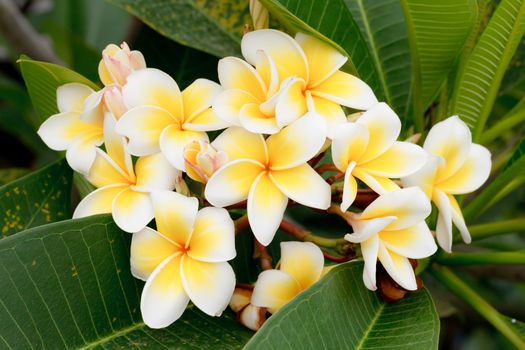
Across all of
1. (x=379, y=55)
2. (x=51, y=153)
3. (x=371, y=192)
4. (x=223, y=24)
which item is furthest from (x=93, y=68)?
(x=371, y=192)

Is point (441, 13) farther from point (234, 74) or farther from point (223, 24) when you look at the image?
point (223, 24)

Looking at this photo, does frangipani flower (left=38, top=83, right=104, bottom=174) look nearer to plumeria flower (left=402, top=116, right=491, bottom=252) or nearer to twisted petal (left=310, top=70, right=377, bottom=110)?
twisted petal (left=310, top=70, right=377, bottom=110)

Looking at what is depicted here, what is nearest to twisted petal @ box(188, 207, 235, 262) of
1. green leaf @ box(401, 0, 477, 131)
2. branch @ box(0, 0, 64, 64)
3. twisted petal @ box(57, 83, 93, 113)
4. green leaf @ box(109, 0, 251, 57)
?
twisted petal @ box(57, 83, 93, 113)

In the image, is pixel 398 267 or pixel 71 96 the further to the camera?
pixel 71 96

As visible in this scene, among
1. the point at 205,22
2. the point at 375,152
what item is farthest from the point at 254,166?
the point at 205,22

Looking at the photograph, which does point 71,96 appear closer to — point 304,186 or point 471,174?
point 304,186

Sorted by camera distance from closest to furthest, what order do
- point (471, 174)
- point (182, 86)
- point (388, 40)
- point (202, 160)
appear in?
1. point (202, 160)
2. point (471, 174)
3. point (388, 40)
4. point (182, 86)
